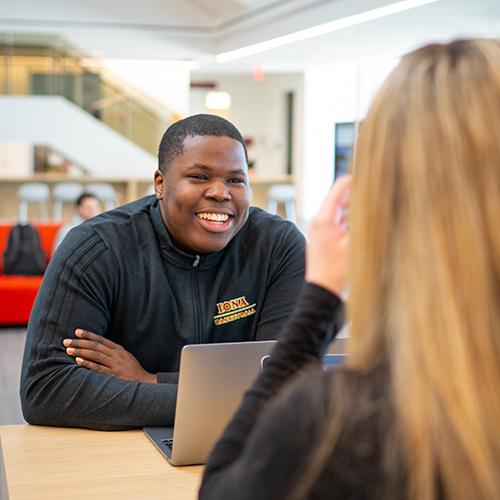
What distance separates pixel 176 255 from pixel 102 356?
352 mm

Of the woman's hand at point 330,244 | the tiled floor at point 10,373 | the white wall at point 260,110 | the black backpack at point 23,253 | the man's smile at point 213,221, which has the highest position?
the white wall at point 260,110

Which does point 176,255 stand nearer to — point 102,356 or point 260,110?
point 102,356

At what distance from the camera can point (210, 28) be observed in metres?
12.6

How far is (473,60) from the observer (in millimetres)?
873

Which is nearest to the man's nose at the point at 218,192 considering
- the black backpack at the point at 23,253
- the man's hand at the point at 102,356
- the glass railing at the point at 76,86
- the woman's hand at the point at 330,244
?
the man's hand at the point at 102,356

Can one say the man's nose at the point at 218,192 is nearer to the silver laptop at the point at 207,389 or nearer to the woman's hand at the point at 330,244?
the silver laptop at the point at 207,389

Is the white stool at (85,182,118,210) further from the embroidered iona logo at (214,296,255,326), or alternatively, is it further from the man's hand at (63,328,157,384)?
the man's hand at (63,328,157,384)

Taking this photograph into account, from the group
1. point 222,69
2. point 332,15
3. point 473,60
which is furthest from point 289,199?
point 473,60

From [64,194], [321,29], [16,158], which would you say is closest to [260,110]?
[16,158]

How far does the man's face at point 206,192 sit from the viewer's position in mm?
2250

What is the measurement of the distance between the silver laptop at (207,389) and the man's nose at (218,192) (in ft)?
2.07

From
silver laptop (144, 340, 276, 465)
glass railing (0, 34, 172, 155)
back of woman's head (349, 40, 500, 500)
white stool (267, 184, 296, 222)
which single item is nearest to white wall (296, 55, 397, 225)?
white stool (267, 184, 296, 222)

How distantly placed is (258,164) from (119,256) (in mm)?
15154

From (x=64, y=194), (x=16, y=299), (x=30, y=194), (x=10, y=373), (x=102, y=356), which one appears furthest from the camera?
(x=64, y=194)
